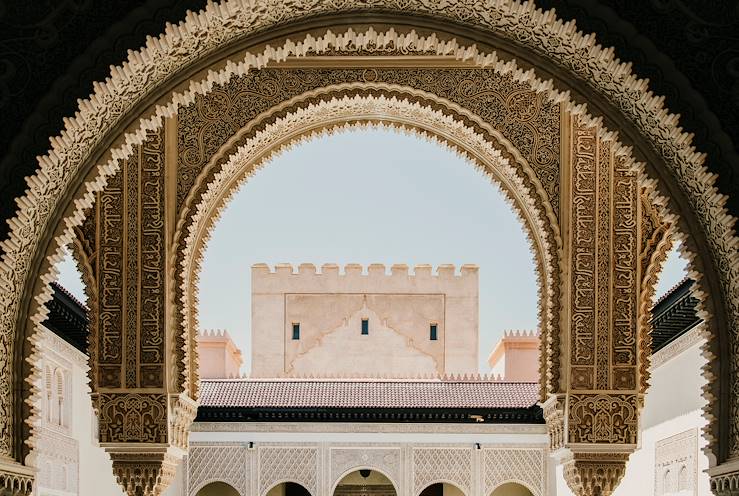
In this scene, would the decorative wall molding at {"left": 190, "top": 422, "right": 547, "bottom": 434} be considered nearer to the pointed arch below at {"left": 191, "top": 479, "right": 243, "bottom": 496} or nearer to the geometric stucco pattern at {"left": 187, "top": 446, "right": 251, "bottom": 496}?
the geometric stucco pattern at {"left": 187, "top": 446, "right": 251, "bottom": 496}

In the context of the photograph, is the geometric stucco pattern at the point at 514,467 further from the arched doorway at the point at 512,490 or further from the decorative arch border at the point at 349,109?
the decorative arch border at the point at 349,109

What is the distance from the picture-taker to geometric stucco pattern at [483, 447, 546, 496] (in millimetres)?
15242

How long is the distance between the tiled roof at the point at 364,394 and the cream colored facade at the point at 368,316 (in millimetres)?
8922

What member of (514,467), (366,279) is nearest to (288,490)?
(514,467)

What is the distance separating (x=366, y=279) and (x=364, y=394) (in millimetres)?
10157

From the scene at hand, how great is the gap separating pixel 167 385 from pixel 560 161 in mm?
2810

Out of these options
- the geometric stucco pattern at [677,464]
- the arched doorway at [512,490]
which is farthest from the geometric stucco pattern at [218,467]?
the geometric stucco pattern at [677,464]

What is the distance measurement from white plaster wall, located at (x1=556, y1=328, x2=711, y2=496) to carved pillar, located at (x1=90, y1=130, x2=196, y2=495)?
14.1ft

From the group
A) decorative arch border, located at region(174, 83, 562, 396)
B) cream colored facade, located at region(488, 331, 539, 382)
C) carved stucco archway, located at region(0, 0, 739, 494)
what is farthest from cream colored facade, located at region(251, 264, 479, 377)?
carved stucco archway, located at region(0, 0, 739, 494)

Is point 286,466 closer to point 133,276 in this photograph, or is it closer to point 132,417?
point 132,417

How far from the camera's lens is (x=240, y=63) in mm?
4816

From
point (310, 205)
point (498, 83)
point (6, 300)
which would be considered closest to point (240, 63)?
point (6, 300)

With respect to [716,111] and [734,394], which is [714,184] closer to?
[716,111]

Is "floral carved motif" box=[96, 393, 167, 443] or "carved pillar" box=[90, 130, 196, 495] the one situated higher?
"carved pillar" box=[90, 130, 196, 495]
